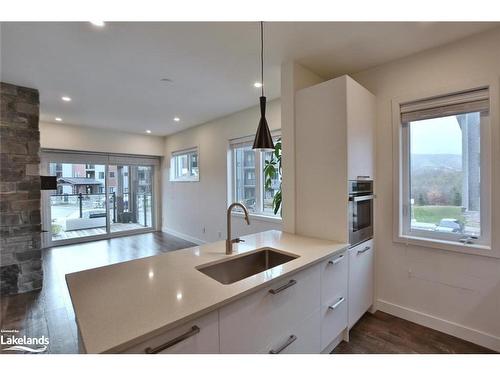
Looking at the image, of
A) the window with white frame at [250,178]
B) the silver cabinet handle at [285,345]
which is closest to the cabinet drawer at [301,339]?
the silver cabinet handle at [285,345]

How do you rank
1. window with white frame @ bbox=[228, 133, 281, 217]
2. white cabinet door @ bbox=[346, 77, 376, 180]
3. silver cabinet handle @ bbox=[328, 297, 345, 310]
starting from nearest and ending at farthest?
silver cabinet handle @ bbox=[328, 297, 345, 310] < white cabinet door @ bbox=[346, 77, 376, 180] < window with white frame @ bbox=[228, 133, 281, 217]

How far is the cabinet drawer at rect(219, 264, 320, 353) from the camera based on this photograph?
1.08 metres

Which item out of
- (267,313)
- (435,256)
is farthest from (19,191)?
(435,256)

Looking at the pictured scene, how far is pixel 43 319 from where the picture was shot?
2.37 metres

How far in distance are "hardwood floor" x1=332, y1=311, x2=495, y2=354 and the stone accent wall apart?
3659 millimetres

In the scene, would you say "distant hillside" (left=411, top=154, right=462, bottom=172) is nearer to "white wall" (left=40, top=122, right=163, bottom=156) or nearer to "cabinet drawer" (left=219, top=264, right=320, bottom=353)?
"cabinet drawer" (left=219, top=264, right=320, bottom=353)

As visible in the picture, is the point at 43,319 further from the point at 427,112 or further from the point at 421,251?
the point at 427,112

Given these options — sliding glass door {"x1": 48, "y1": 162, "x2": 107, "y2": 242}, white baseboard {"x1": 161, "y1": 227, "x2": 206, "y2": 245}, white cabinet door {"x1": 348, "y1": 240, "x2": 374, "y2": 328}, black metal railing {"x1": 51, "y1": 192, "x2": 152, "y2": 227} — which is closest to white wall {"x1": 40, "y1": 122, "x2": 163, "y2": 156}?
sliding glass door {"x1": 48, "y1": 162, "x2": 107, "y2": 242}

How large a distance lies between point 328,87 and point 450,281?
2010 millimetres

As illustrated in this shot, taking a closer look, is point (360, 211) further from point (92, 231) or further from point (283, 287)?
point (92, 231)

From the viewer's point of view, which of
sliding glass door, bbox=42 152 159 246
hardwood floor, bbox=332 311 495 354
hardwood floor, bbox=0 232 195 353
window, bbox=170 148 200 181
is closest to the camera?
hardwood floor, bbox=332 311 495 354

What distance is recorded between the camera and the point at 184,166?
18.8ft

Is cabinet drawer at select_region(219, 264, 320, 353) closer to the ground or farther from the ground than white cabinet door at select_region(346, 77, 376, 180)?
closer to the ground
